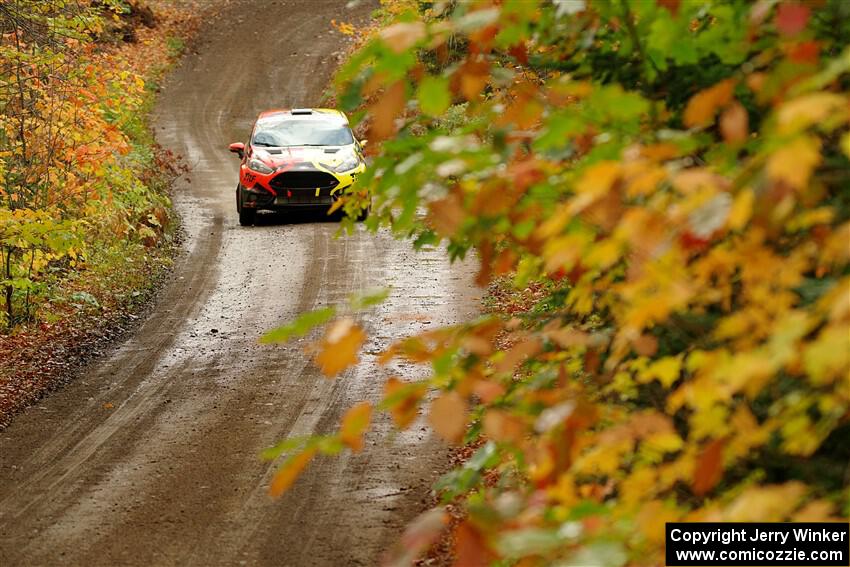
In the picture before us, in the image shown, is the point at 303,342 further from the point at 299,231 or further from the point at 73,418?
the point at 299,231

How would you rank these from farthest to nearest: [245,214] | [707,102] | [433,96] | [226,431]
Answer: [245,214] → [226,431] → [433,96] → [707,102]

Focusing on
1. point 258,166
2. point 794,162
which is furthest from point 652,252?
point 258,166

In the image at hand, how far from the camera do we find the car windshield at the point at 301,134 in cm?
1909

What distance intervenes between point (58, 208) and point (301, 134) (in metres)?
5.97

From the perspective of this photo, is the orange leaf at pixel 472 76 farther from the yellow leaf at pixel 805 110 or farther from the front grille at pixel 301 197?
the front grille at pixel 301 197

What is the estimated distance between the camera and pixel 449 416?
8.98 feet

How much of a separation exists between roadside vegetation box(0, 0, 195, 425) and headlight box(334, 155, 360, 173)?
346 cm

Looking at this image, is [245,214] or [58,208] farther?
[245,214]

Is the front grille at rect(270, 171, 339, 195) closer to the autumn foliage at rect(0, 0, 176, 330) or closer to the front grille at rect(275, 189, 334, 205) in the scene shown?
the front grille at rect(275, 189, 334, 205)

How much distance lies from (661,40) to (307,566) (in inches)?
186

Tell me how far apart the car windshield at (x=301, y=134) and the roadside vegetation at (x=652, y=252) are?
15.3 m

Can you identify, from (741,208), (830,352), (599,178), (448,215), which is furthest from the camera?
(448,215)

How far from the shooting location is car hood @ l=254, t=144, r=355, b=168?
18406 mm

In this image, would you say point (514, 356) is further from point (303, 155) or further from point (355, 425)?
point (303, 155)
